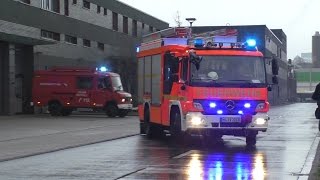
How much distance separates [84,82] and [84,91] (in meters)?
0.58

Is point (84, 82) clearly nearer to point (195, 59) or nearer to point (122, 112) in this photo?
point (122, 112)

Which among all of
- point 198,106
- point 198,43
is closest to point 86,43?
point 198,43

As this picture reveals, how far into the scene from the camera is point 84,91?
1475 inches

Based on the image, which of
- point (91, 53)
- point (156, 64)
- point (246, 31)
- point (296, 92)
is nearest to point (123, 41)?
point (91, 53)

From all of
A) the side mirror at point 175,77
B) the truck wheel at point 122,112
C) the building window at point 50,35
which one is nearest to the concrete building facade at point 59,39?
the building window at point 50,35

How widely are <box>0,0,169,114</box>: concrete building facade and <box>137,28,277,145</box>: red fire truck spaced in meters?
19.7

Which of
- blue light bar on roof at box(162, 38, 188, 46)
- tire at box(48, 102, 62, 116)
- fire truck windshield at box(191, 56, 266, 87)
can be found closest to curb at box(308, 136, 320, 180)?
fire truck windshield at box(191, 56, 266, 87)

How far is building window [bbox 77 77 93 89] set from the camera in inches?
1473

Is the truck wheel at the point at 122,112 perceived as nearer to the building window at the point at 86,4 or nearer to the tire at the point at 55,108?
the tire at the point at 55,108

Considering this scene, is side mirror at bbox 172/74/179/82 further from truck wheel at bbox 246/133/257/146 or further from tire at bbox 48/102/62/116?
tire at bbox 48/102/62/116

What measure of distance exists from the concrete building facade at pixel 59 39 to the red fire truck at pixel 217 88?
1966cm

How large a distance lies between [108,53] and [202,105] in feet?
135

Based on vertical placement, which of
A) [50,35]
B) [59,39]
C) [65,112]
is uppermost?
[50,35]

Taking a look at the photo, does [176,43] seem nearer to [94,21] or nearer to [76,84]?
[76,84]
